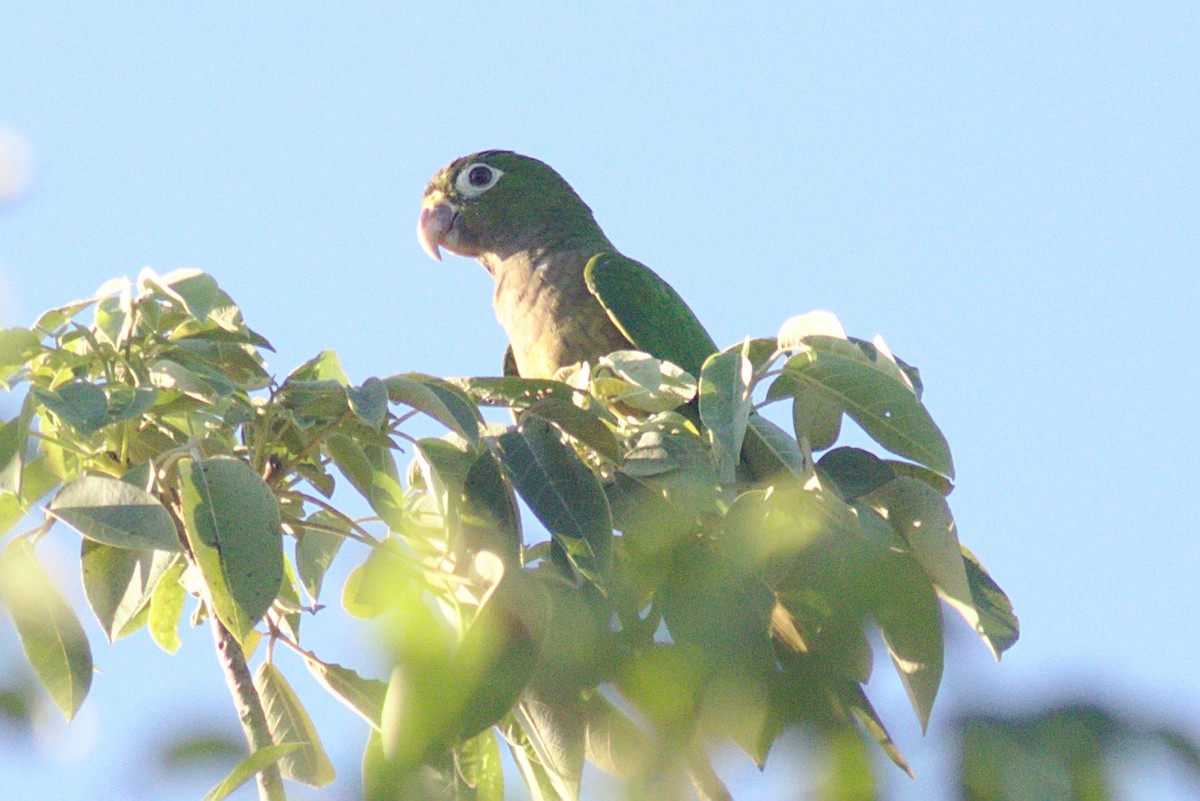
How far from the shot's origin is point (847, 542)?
2.39 ft

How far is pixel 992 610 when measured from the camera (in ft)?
5.75

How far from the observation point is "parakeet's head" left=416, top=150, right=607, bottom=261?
17.3 ft

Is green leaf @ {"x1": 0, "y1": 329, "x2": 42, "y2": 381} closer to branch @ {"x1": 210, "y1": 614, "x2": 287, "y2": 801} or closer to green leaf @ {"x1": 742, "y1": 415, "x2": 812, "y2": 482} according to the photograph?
branch @ {"x1": 210, "y1": 614, "x2": 287, "y2": 801}

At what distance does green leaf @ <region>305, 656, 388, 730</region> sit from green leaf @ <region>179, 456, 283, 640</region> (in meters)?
0.26

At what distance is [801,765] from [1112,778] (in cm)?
13

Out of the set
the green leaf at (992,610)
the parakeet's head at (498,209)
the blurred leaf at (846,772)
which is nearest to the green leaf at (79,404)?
the green leaf at (992,610)

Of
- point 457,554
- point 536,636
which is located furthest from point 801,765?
point 457,554

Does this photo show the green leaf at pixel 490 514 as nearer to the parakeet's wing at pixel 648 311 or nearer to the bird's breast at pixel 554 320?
the parakeet's wing at pixel 648 311

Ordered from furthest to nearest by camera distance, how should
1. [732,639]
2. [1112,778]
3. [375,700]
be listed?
[375,700], [732,639], [1112,778]

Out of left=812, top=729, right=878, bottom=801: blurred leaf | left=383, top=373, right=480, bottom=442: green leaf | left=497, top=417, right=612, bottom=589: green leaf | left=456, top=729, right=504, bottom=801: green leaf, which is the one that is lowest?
left=456, top=729, right=504, bottom=801: green leaf

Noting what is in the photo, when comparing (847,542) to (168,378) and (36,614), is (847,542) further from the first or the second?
(168,378)

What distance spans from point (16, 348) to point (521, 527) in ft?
2.35

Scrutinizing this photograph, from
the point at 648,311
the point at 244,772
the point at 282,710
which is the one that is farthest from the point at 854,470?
the point at 648,311

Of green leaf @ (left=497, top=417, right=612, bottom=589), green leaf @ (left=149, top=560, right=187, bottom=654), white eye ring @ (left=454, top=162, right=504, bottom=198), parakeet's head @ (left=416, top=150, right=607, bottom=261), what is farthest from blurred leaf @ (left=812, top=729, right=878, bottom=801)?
white eye ring @ (left=454, top=162, right=504, bottom=198)
